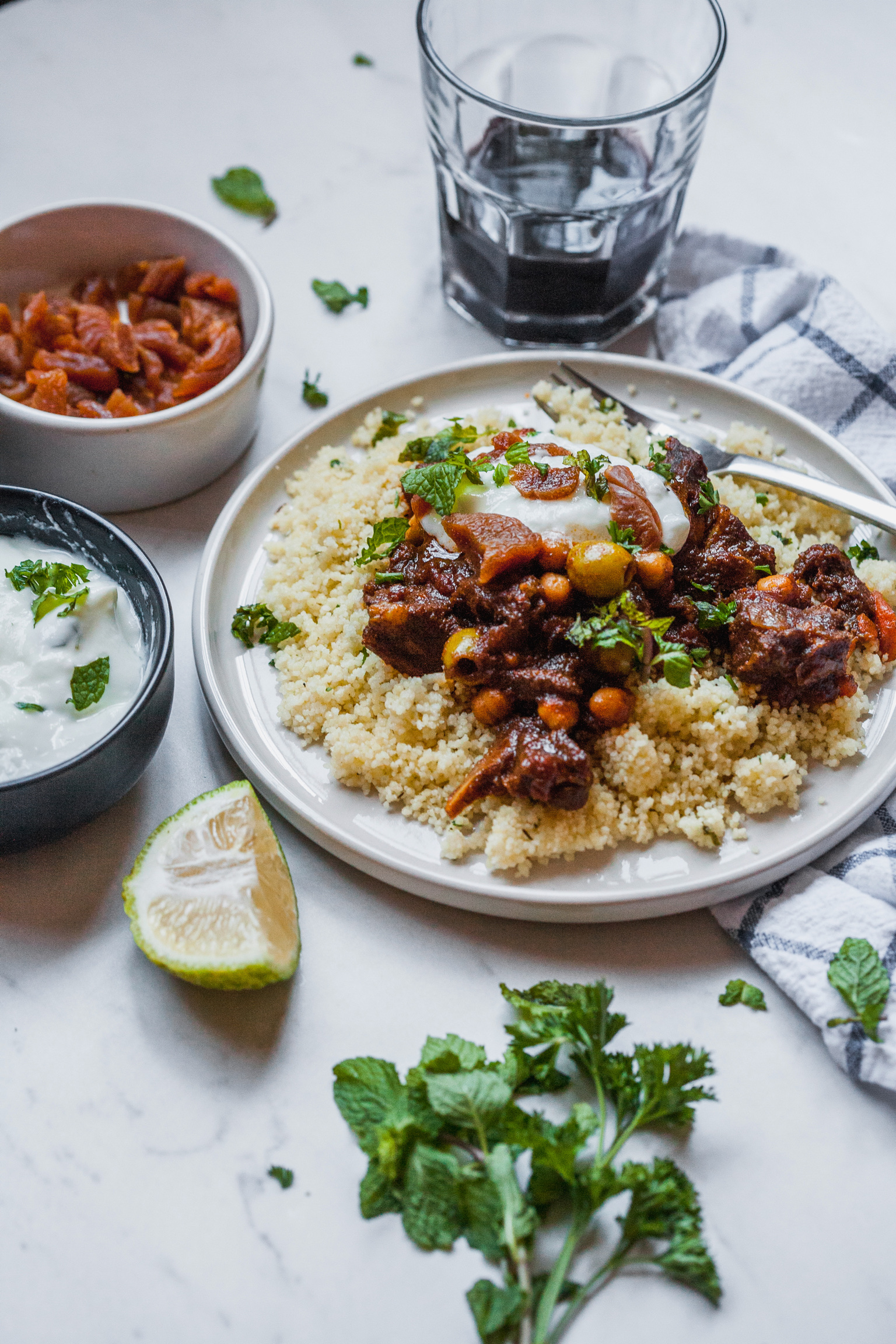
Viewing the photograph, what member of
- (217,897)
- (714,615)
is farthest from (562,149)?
(217,897)

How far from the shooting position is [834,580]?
307 centimetres

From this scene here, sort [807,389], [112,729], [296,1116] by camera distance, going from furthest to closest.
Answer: [807,389] < [112,729] < [296,1116]

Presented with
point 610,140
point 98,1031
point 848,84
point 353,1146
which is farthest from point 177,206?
point 353,1146

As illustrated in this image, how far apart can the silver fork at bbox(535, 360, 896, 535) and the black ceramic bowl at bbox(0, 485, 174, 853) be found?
56.5 inches

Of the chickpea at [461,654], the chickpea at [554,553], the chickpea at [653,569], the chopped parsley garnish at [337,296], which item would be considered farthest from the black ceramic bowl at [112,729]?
the chopped parsley garnish at [337,296]

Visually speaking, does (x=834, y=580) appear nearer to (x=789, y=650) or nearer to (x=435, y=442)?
(x=789, y=650)

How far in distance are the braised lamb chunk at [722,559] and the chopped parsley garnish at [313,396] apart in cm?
152

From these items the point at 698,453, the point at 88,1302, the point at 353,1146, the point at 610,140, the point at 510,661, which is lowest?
the point at 88,1302

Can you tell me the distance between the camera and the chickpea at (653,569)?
2.87 m

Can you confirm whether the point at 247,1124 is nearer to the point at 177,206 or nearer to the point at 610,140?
the point at 610,140

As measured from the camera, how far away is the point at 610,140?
3674 millimetres

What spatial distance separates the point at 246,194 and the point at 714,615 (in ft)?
9.13

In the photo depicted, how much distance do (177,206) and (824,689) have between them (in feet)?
10.5

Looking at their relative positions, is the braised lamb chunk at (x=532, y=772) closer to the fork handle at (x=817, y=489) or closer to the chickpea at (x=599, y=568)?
the chickpea at (x=599, y=568)
